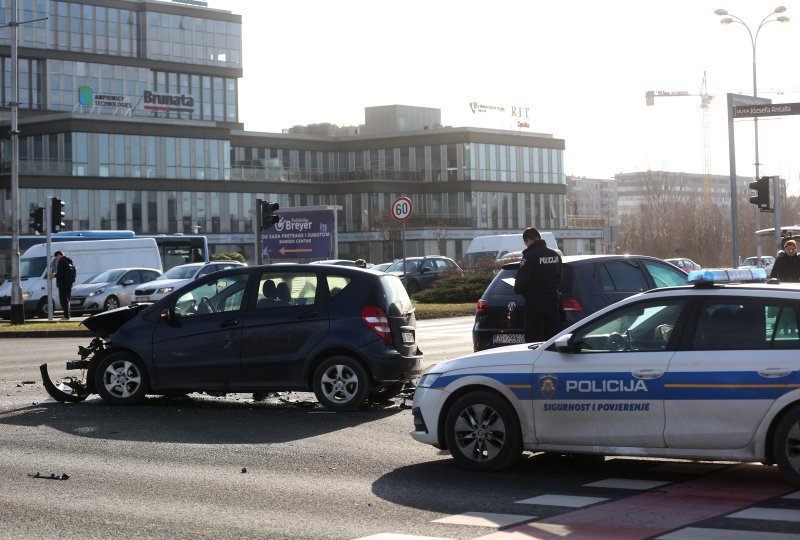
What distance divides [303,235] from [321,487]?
123ft

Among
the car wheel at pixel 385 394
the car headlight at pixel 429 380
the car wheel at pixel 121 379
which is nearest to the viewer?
the car headlight at pixel 429 380

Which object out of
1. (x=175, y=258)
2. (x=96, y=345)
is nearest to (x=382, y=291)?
(x=96, y=345)

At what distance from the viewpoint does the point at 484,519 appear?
24.0 ft

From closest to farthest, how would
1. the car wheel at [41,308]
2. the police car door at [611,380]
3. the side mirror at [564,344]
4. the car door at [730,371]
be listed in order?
the car door at [730,371] → the police car door at [611,380] → the side mirror at [564,344] → the car wheel at [41,308]

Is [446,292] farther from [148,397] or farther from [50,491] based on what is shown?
[50,491]

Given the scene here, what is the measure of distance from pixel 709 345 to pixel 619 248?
301 ft

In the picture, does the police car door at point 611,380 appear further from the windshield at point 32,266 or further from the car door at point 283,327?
the windshield at point 32,266

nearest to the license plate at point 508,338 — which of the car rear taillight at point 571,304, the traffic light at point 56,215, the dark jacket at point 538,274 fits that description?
the car rear taillight at point 571,304

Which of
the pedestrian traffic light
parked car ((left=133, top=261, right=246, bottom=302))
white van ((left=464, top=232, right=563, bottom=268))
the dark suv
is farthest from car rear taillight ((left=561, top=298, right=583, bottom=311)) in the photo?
white van ((left=464, top=232, right=563, bottom=268))

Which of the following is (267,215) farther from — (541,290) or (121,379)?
(541,290)

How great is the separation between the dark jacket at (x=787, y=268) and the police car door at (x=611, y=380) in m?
8.30

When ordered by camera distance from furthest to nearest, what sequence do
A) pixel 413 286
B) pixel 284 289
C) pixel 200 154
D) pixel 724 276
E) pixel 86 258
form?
pixel 200 154 → pixel 413 286 → pixel 86 258 → pixel 284 289 → pixel 724 276

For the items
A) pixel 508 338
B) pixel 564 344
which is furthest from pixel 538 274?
pixel 564 344

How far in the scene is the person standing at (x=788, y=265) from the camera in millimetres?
16312
